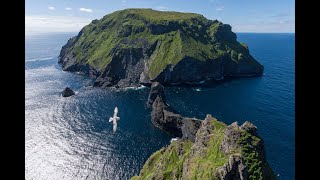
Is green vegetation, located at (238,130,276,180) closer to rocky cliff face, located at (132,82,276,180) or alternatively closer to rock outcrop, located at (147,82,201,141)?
rocky cliff face, located at (132,82,276,180)

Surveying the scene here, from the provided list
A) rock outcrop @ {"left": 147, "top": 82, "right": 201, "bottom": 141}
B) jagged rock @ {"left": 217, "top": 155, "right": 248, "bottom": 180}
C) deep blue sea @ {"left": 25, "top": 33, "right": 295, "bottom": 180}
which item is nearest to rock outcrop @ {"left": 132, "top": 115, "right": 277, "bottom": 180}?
jagged rock @ {"left": 217, "top": 155, "right": 248, "bottom": 180}

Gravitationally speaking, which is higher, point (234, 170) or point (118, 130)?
point (234, 170)

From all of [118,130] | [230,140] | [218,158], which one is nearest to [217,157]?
[218,158]

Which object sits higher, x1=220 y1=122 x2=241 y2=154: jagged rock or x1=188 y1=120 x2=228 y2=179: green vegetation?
x1=220 y1=122 x2=241 y2=154: jagged rock

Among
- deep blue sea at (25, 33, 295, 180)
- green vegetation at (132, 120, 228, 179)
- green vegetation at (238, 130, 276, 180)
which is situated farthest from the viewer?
deep blue sea at (25, 33, 295, 180)

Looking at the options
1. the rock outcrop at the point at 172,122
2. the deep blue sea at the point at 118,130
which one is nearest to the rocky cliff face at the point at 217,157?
the deep blue sea at the point at 118,130

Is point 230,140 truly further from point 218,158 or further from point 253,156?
point 253,156
